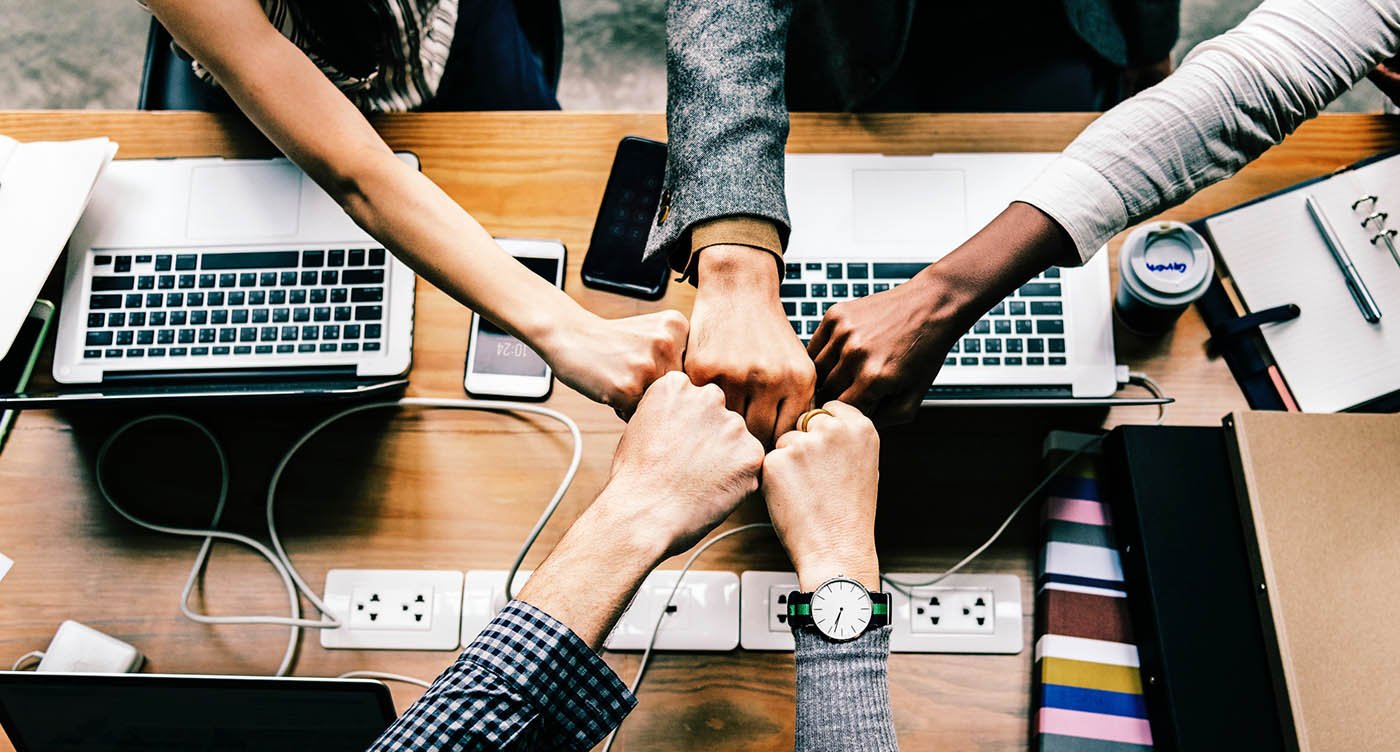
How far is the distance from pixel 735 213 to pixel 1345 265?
618 mm

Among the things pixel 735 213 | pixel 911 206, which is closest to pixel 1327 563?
pixel 911 206

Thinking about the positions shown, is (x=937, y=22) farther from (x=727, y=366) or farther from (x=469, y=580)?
(x=469, y=580)

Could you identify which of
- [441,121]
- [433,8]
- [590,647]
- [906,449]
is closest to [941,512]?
[906,449]

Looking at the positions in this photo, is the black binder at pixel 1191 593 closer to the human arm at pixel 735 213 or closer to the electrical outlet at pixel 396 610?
the human arm at pixel 735 213

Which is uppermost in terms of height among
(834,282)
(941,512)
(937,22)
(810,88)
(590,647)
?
(937,22)

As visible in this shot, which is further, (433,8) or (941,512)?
(433,8)

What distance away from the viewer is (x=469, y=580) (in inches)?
35.8

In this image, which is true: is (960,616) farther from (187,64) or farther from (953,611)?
(187,64)

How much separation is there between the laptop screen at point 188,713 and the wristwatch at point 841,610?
35 centimetres

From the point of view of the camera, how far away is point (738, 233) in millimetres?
843

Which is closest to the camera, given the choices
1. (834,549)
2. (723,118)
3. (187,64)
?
(834,549)

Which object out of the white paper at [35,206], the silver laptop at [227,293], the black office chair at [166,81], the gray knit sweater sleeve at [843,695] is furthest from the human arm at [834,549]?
the black office chair at [166,81]

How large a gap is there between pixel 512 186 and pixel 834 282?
38cm

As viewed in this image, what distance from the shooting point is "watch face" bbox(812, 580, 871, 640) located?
2.32 ft
